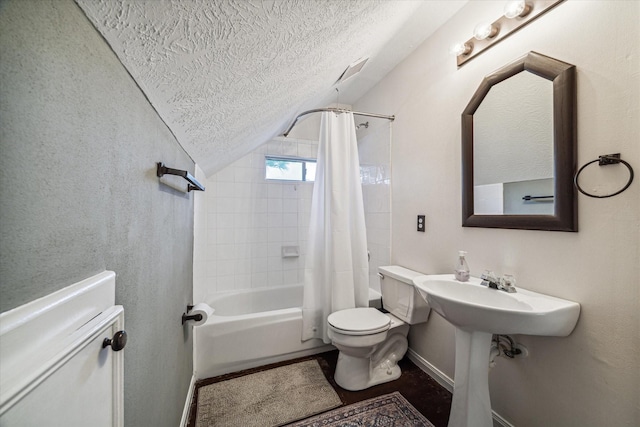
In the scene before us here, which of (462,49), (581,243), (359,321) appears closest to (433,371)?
(359,321)

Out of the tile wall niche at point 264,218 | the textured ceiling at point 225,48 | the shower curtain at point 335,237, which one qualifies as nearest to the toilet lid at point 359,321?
the shower curtain at point 335,237

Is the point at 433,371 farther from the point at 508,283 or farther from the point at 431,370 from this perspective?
the point at 508,283

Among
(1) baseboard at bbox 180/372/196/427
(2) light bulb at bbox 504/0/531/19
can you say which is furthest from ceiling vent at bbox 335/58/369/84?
(1) baseboard at bbox 180/372/196/427

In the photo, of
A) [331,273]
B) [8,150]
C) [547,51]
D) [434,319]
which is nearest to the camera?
[8,150]

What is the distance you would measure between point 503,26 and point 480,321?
59.0 inches

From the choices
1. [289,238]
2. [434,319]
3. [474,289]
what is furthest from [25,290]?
[289,238]

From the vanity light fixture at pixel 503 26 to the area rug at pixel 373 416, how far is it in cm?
214

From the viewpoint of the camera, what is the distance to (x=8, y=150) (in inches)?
11.2

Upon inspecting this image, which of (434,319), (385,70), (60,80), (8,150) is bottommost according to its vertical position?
(434,319)

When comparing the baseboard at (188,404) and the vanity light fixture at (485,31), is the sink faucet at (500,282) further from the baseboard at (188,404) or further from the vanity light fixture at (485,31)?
the baseboard at (188,404)

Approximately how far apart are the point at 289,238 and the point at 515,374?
2142 millimetres

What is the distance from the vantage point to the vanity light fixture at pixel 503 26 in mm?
1145

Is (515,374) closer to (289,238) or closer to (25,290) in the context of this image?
(25,290)

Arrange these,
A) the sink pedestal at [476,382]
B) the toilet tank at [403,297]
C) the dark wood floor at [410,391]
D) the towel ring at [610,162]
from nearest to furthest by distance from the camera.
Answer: the towel ring at [610,162] → the sink pedestal at [476,382] → the dark wood floor at [410,391] → the toilet tank at [403,297]
